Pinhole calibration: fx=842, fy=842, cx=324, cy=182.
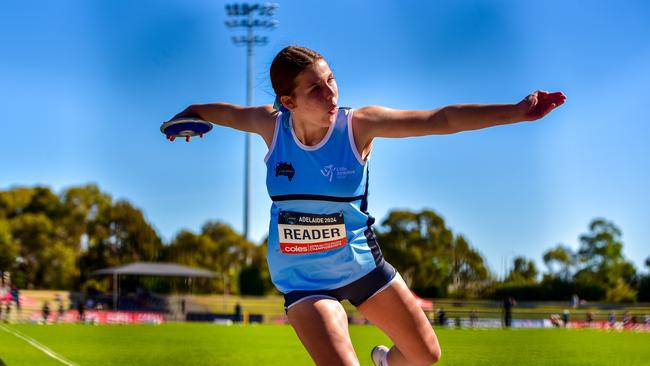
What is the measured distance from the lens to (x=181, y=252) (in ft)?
212

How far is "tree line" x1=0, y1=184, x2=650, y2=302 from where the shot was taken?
51.4 meters

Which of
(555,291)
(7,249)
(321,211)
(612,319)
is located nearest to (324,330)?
(321,211)

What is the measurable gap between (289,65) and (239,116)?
31.5 inches

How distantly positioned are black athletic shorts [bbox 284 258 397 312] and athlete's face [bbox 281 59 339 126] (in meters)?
0.91

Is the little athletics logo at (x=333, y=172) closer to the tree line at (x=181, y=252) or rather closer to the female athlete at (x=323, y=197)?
the female athlete at (x=323, y=197)

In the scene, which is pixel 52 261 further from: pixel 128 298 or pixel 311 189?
pixel 311 189

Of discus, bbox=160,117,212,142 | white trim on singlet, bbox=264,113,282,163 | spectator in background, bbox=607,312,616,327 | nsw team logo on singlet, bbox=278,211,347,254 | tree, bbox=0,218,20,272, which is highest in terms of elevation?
tree, bbox=0,218,20,272

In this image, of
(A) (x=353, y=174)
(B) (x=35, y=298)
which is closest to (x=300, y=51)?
(A) (x=353, y=174)

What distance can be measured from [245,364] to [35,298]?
1555 inches

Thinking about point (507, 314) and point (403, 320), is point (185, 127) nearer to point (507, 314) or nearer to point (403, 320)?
point (403, 320)

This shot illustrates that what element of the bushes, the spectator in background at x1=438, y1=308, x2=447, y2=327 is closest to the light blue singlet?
the spectator in background at x1=438, y1=308, x2=447, y2=327

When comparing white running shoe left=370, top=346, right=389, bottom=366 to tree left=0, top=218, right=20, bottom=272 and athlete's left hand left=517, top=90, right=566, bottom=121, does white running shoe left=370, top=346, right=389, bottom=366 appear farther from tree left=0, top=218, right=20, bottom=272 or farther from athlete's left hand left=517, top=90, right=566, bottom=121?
tree left=0, top=218, right=20, bottom=272

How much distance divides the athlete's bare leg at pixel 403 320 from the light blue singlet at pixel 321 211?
0.26m

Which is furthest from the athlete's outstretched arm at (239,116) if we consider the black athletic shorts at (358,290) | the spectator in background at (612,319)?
the spectator in background at (612,319)
